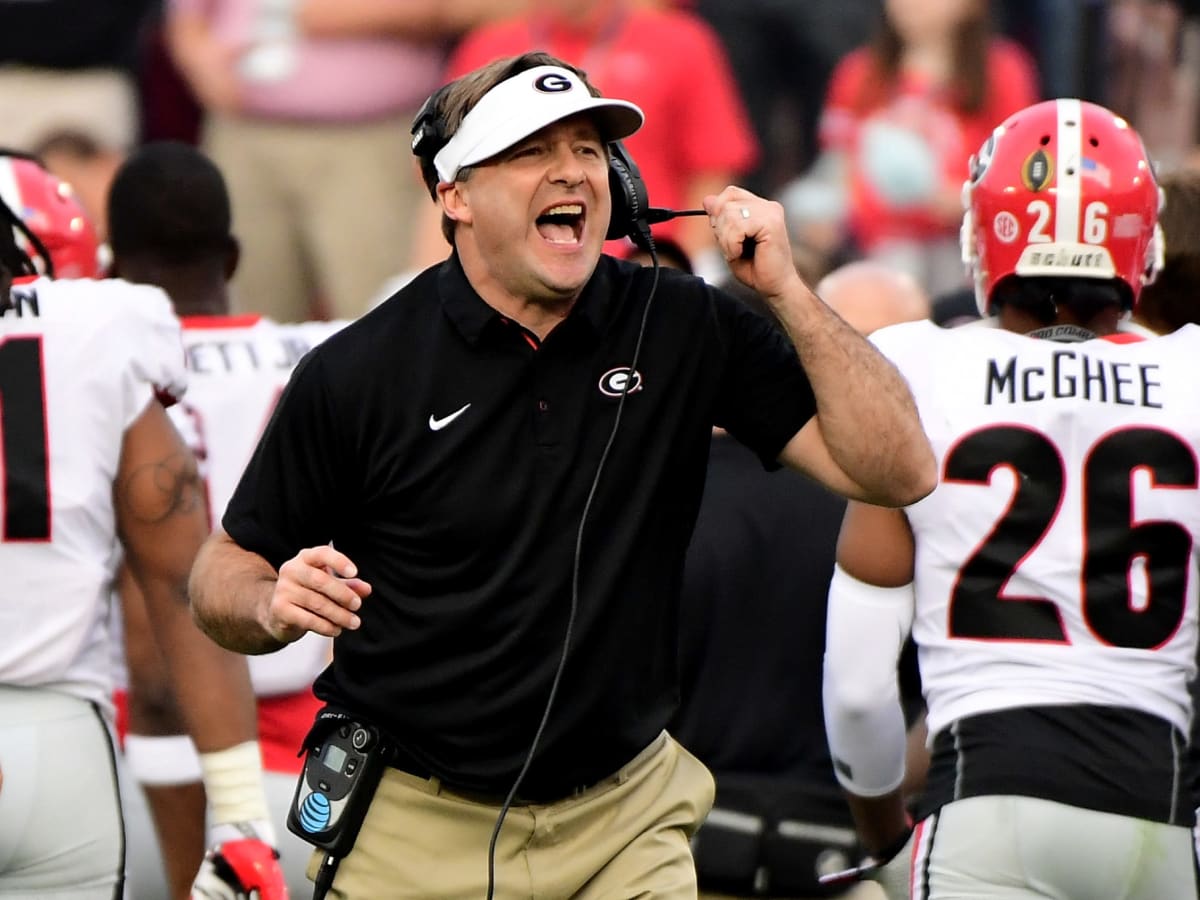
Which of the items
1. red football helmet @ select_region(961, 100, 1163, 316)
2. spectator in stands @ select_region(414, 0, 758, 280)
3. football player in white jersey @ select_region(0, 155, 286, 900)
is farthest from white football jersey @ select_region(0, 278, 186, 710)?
spectator in stands @ select_region(414, 0, 758, 280)

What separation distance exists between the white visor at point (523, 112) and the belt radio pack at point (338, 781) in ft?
3.17

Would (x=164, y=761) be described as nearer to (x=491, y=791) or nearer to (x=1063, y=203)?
(x=491, y=791)

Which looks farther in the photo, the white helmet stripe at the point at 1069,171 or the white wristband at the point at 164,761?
the white wristband at the point at 164,761

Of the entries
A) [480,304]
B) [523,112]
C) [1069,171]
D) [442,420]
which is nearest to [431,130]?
[523,112]

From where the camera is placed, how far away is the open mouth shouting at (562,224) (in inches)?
155

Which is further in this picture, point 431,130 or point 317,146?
point 317,146

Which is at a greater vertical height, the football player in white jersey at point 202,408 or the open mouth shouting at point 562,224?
the open mouth shouting at point 562,224

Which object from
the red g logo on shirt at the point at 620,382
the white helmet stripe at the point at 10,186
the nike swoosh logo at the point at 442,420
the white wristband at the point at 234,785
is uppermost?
the white helmet stripe at the point at 10,186

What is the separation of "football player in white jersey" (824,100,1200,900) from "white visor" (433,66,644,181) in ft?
2.59

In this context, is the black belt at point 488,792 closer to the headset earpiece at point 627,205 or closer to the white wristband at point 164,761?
the headset earpiece at point 627,205

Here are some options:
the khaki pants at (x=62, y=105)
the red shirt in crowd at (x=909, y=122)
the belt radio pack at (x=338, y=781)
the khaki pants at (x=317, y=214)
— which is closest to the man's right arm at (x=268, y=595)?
the belt radio pack at (x=338, y=781)

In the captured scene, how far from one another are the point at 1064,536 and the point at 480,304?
3.73 feet

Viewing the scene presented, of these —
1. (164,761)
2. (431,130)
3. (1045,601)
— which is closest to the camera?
(431,130)

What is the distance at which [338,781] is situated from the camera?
12.7ft
